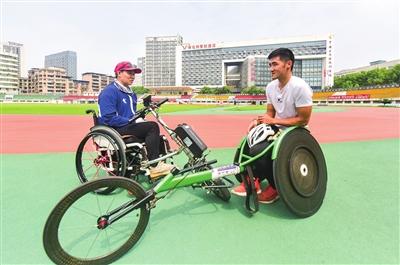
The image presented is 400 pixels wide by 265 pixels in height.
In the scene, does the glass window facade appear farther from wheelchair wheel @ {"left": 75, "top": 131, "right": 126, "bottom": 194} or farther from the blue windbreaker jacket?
wheelchair wheel @ {"left": 75, "top": 131, "right": 126, "bottom": 194}

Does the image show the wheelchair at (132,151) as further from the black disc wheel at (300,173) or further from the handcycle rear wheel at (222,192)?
the black disc wheel at (300,173)

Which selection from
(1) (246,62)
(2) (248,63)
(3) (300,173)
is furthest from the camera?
(1) (246,62)

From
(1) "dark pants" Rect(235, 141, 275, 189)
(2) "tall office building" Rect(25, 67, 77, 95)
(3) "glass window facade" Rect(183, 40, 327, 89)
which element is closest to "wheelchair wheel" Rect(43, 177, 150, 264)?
(1) "dark pants" Rect(235, 141, 275, 189)

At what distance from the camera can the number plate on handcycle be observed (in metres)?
2.79

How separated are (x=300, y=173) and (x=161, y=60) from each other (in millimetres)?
175895

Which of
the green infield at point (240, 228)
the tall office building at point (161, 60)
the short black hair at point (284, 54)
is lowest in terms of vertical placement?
the green infield at point (240, 228)

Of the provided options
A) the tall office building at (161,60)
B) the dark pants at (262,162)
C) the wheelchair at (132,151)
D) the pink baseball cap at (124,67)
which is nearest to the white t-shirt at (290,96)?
the dark pants at (262,162)

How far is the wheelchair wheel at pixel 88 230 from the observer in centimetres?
201

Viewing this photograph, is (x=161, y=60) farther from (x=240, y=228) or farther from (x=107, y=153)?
(x=240, y=228)

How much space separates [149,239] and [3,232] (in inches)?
55.5

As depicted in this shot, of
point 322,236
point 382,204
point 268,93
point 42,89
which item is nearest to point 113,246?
point 322,236

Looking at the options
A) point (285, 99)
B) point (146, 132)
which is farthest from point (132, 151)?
point (285, 99)

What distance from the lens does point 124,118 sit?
3.66 meters

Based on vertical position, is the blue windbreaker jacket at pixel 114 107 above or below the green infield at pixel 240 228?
above
